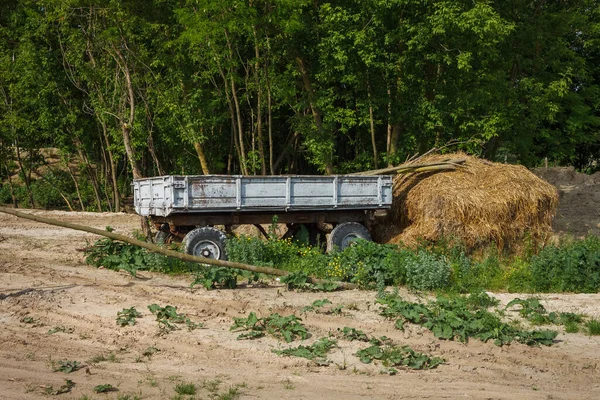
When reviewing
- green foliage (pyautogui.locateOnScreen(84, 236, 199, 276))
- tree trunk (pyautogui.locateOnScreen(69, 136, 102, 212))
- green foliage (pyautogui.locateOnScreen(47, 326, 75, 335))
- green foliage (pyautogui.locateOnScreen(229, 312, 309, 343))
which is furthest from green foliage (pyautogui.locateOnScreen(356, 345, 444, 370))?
tree trunk (pyautogui.locateOnScreen(69, 136, 102, 212))

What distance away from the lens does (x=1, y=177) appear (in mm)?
32781

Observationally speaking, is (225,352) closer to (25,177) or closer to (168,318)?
(168,318)

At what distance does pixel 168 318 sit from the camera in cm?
967

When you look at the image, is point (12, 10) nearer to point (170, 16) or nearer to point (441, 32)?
point (170, 16)

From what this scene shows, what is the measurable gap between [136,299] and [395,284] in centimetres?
441

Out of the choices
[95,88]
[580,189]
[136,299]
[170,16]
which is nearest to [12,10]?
[95,88]

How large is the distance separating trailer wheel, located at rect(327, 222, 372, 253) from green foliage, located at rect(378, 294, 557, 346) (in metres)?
5.59

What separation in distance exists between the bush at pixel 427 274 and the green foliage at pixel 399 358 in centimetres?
350

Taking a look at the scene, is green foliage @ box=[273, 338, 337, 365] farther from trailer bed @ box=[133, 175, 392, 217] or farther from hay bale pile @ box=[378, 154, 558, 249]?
hay bale pile @ box=[378, 154, 558, 249]

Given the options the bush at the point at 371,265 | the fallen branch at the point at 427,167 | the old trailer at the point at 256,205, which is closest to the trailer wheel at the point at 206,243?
the old trailer at the point at 256,205

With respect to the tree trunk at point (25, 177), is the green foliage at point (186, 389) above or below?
below

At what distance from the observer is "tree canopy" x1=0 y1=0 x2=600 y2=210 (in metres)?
19.3

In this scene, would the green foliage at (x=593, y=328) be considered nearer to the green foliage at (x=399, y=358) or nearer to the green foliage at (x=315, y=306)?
the green foliage at (x=399, y=358)

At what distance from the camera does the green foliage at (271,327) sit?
8.99 metres
